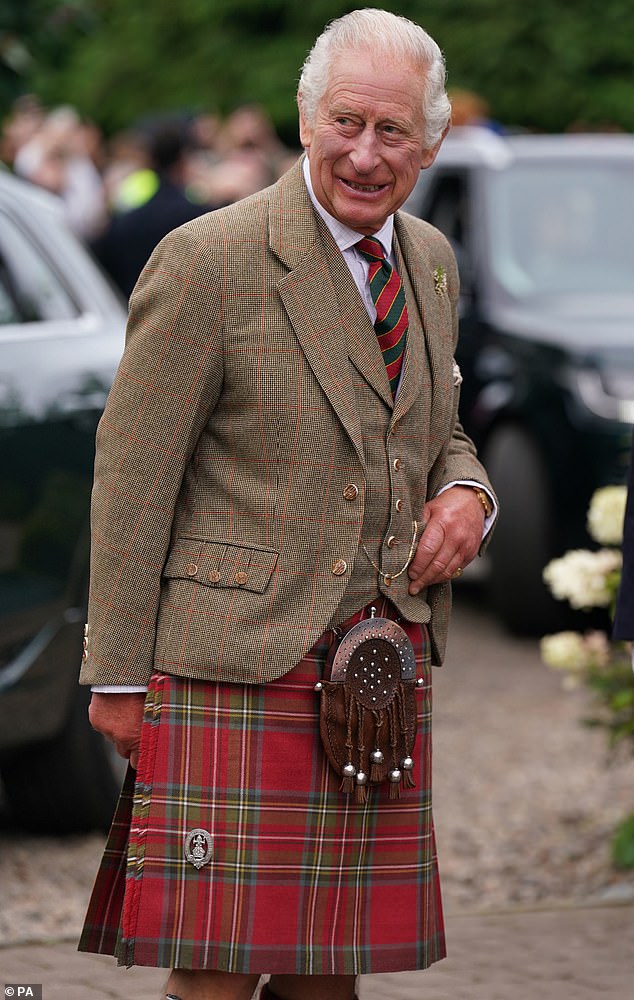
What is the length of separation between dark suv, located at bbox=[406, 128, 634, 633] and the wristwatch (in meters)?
4.25

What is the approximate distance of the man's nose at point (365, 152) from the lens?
3.05 metres

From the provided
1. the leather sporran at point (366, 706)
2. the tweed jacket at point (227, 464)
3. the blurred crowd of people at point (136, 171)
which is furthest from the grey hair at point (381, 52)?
the blurred crowd of people at point (136, 171)

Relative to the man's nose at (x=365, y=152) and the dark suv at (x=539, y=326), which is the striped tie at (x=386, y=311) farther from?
the dark suv at (x=539, y=326)

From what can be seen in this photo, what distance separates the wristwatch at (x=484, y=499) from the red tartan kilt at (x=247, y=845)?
41 cm

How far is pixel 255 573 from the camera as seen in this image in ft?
10.1

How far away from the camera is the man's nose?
10.0 ft

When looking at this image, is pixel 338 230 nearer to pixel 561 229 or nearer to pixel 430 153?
pixel 430 153

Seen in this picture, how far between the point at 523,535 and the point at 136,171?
536 centimetres

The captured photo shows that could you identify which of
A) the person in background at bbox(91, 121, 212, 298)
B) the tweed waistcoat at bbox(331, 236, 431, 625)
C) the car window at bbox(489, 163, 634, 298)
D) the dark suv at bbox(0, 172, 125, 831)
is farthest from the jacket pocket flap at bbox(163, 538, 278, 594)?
the person in background at bbox(91, 121, 212, 298)

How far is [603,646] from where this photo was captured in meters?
5.63

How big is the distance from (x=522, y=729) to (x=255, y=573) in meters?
4.32

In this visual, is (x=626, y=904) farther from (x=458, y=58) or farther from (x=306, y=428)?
(x=458, y=58)

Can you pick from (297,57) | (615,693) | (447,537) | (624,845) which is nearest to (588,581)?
(615,693)

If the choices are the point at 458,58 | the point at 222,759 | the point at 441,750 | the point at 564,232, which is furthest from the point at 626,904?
the point at 458,58
